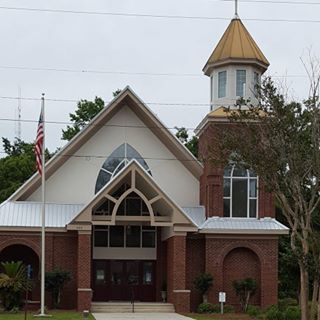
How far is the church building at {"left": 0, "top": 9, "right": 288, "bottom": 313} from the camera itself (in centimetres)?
3716

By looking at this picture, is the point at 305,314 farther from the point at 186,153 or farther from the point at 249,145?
the point at 186,153

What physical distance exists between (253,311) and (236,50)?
12.8 metres

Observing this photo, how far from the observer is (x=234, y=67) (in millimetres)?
40000

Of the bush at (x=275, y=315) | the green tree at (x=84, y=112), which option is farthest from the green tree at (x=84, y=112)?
the bush at (x=275, y=315)

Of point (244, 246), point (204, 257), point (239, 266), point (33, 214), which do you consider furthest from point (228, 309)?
point (33, 214)

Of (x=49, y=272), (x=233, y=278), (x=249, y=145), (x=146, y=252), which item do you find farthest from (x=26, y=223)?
(x=249, y=145)

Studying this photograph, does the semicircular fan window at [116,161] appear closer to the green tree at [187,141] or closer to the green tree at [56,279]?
the green tree at [56,279]

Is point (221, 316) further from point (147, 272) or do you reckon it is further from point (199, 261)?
point (147, 272)

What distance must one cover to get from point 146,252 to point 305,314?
623 inches

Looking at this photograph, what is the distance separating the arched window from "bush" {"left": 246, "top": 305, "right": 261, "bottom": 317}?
4.85 metres

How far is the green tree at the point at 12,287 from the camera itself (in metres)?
34.8

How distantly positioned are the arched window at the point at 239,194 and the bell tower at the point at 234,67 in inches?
137

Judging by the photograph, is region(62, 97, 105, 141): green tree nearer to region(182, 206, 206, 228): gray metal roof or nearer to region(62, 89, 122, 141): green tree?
region(62, 89, 122, 141): green tree

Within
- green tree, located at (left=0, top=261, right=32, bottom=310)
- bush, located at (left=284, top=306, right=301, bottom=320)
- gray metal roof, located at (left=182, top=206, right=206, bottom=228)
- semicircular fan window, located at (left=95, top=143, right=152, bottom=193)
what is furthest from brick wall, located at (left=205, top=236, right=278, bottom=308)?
green tree, located at (left=0, top=261, right=32, bottom=310)
